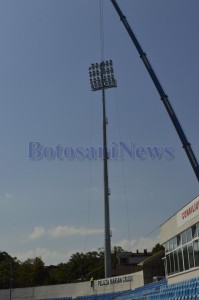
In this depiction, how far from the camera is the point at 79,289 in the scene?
4962 cm

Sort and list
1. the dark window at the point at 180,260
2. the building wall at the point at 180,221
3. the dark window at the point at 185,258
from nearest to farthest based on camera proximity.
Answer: the building wall at the point at 180,221 < the dark window at the point at 185,258 < the dark window at the point at 180,260

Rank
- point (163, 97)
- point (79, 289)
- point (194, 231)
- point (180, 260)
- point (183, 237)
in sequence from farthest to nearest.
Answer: point (79, 289)
point (163, 97)
point (180, 260)
point (183, 237)
point (194, 231)

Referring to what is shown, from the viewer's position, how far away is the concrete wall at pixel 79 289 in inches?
1652

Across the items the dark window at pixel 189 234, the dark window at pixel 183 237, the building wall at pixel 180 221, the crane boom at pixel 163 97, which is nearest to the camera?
the building wall at pixel 180 221

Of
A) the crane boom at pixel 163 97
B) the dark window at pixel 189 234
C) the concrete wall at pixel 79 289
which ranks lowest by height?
the concrete wall at pixel 79 289

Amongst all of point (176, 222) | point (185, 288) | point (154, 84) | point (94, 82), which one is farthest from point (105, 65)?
point (185, 288)

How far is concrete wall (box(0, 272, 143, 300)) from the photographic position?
42.0 m

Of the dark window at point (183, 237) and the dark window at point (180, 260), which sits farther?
the dark window at point (180, 260)

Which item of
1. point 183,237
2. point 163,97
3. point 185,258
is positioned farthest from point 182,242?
point 163,97

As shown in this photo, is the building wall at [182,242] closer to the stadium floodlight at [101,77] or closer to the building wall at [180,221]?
the building wall at [180,221]

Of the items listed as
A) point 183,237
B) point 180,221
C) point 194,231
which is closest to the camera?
point 194,231

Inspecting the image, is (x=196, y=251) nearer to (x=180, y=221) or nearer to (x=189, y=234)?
(x=189, y=234)

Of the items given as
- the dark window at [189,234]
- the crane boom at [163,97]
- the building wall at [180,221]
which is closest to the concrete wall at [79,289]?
the building wall at [180,221]

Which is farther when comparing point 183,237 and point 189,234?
point 183,237
